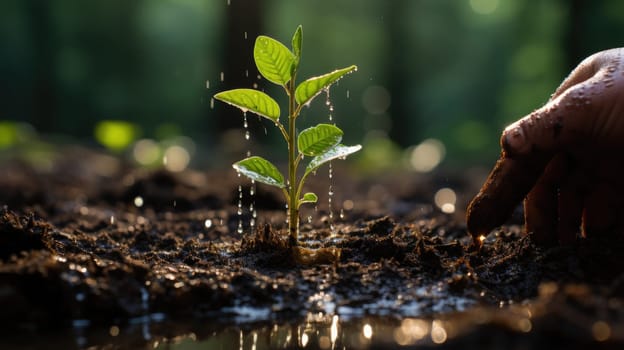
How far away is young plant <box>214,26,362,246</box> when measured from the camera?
9.11 ft

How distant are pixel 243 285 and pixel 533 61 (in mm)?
20773

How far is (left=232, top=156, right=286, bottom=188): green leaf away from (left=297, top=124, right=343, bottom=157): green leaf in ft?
0.52

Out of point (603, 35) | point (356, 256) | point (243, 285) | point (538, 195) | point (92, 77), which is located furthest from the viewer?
point (92, 77)

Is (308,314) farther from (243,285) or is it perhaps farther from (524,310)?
(524,310)

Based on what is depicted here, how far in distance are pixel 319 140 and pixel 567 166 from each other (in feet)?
3.41

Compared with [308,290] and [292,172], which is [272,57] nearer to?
[292,172]

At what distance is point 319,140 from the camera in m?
2.92

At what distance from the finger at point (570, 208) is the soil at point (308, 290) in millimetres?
65

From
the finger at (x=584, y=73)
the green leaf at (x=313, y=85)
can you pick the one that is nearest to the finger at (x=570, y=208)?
the finger at (x=584, y=73)

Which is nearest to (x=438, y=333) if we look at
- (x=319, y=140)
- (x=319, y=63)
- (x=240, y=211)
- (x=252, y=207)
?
(x=319, y=140)

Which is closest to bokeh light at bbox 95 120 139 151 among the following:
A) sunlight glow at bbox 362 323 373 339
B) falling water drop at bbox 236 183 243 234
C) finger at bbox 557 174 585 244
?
falling water drop at bbox 236 183 243 234

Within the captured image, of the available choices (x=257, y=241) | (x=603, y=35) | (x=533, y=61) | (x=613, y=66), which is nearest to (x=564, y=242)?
(x=613, y=66)

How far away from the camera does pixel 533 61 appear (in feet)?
70.6

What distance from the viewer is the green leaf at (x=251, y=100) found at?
9.04 ft
